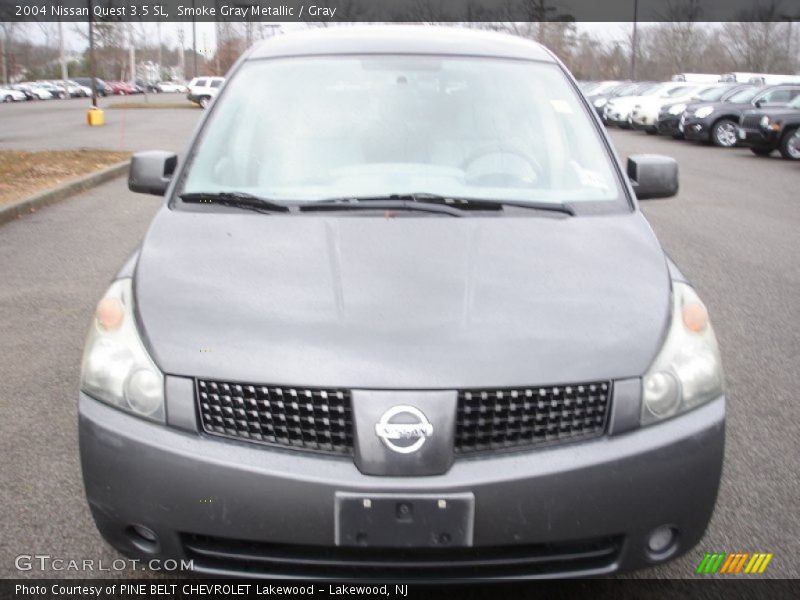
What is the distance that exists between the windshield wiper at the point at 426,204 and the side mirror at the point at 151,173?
905mm

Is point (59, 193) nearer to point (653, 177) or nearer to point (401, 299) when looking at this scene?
point (653, 177)

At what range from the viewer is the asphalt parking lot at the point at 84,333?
10.2 feet

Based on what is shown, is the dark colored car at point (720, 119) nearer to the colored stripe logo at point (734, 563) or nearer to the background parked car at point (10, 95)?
the colored stripe logo at point (734, 563)

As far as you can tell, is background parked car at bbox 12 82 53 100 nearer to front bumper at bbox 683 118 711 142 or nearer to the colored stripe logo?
front bumper at bbox 683 118 711 142

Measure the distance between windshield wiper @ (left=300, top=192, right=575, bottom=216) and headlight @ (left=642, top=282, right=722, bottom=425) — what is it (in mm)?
665

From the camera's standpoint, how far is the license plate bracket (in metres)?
2.21

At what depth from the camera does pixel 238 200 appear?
3.21 meters

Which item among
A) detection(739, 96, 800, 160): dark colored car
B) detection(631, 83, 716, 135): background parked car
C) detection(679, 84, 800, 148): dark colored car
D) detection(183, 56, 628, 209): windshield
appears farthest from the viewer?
detection(631, 83, 716, 135): background parked car

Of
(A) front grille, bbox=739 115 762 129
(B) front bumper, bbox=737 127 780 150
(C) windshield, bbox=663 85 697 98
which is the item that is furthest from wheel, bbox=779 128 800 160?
(C) windshield, bbox=663 85 697 98

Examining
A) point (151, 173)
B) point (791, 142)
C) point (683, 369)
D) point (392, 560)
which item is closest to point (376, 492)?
point (392, 560)

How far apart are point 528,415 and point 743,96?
1000 inches

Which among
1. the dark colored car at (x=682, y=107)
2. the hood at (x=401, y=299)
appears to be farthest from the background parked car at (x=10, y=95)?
the hood at (x=401, y=299)

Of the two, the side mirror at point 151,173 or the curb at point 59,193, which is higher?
the side mirror at point 151,173

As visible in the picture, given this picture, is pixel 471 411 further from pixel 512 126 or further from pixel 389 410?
pixel 512 126
